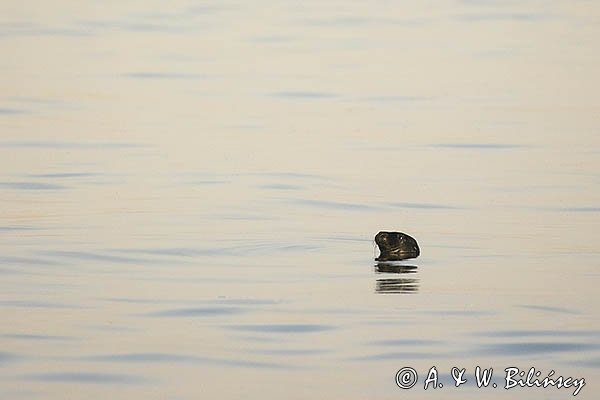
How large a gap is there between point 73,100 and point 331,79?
3305 mm

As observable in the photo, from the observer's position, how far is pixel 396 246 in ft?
39.7

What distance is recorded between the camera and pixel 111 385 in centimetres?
889

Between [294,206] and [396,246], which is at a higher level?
[294,206]

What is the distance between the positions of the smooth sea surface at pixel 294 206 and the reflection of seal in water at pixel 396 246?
11 cm

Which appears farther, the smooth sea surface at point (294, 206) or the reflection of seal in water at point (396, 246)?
the reflection of seal in water at point (396, 246)

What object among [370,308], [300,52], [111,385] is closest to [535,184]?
[370,308]

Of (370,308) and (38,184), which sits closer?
(370,308)

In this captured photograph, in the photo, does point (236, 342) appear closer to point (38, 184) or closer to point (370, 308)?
point (370, 308)

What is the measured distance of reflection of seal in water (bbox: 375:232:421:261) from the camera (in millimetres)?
12133

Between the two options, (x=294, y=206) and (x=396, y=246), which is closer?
(x=396, y=246)

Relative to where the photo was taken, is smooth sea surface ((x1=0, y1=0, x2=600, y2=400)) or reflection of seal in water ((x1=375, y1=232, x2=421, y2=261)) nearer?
smooth sea surface ((x1=0, y1=0, x2=600, y2=400))

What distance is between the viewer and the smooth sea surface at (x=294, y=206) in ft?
A: 31.1

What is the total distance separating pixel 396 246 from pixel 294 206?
2.30m

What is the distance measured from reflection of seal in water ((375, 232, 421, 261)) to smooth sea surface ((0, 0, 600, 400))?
0.11 metres
